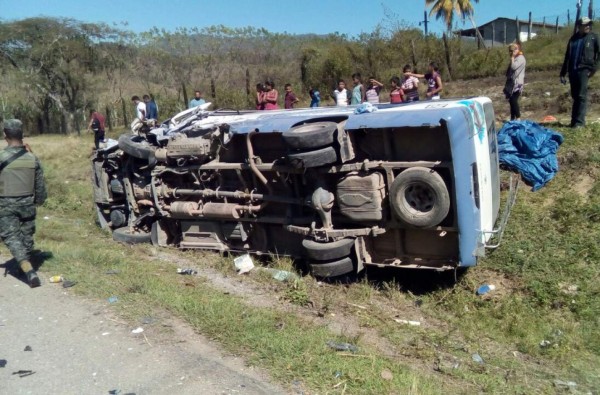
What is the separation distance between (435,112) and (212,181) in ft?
9.79

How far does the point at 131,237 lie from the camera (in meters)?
7.46

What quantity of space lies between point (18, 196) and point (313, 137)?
3162 millimetres

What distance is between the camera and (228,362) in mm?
3830

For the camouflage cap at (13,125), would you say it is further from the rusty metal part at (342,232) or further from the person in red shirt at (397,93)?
the person in red shirt at (397,93)

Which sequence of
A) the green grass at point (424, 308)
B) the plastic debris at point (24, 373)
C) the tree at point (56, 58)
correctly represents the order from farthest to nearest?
the tree at point (56, 58), the green grass at point (424, 308), the plastic debris at point (24, 373)

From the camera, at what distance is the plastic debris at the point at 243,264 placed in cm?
624

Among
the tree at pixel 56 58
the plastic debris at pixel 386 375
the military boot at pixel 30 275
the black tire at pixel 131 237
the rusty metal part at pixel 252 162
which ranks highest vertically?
the tree at pixel 56 58

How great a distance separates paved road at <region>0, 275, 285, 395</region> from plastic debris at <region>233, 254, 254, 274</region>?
1.74m

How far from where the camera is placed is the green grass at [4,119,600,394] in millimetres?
3861

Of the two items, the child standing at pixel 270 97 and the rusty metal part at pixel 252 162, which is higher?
the child standing at pixel 270 97

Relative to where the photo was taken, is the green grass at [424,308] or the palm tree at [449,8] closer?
the green grass at [424,308]

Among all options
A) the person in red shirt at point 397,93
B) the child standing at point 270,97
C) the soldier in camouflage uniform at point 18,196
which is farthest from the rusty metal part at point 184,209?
the child standing at point 270,97

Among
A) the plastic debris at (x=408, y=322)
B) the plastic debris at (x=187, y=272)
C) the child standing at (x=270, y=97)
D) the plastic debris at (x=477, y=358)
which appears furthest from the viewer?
the child standing at (x=270, y=97)

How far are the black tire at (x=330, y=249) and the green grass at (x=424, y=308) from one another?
386mm
